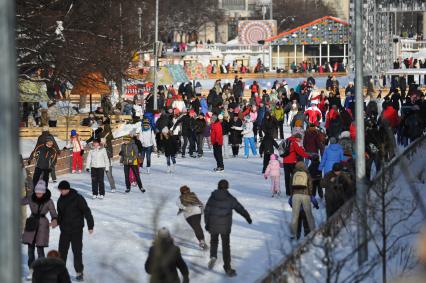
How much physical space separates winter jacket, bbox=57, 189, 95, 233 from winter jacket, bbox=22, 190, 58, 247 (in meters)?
0.19

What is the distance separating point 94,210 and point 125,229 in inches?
110

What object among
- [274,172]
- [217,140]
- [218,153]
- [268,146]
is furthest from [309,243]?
[218,153]

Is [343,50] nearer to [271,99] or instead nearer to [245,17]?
[271,99]

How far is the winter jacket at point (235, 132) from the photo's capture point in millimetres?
31531

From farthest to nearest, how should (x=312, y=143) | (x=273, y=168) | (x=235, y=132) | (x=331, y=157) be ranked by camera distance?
(x=235, y=132) < (x=312, y=143) < (x=273, y=168) < (x=331, y=157)

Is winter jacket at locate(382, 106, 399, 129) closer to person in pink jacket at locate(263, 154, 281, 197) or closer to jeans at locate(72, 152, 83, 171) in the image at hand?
person in pink jacket at locate(263, 154, 281, 197)

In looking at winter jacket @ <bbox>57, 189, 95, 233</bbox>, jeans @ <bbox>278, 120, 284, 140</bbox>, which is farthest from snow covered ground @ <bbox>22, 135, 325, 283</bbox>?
jeans @ <bbox>278, 120, 284, 140</bbox>

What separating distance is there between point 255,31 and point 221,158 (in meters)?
68.9

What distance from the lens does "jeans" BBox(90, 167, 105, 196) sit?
23.4 m

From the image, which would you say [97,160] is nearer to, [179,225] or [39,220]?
[179,225]

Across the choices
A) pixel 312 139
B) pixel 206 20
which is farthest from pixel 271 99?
pixel 206 20

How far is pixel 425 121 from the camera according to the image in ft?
106

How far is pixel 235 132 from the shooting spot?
31.6m

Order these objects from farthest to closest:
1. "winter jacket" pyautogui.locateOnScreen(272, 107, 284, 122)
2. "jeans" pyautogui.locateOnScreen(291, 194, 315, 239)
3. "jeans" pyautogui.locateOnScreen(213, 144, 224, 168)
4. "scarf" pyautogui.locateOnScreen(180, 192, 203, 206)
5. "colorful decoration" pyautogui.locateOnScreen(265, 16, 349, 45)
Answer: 1. "colorful decoration" pyautogui.locateOnScreen(265, 16, 349, 45)
2. "winter jacket" pyautogui.locateOnScreen(272, 107, 284, 122)
3. "jeans" pyautogui.locateOnScreen(213, 144, 224, 168)
4. "jeans" pyautogui.locateOnScreen(291, 194, 315, 239)
5. "scarf" pyautogui.locateOnScreen(180, 192, 203, 206)
